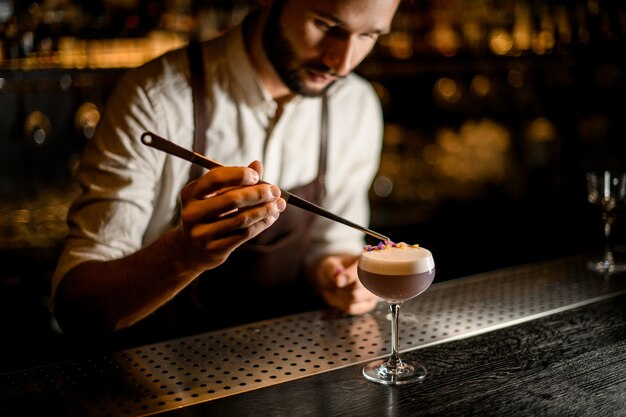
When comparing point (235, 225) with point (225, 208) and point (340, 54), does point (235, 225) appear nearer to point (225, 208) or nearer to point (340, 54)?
point (225, 208)

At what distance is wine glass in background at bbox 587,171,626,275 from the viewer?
2.18m

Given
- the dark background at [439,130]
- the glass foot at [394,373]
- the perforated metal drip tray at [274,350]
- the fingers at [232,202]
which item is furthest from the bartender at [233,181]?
the dark background at [439,130]

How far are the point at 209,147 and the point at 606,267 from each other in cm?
128

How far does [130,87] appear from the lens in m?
2.03

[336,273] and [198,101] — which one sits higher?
[198,101]

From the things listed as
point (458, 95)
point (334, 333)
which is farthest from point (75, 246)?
point (458, 95)

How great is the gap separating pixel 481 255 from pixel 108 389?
282 centimetres

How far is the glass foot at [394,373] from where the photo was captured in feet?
4.84

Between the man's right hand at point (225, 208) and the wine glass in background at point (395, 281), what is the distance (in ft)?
0.81

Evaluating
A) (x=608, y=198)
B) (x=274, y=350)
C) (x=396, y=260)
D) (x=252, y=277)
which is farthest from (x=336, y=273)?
(x=608, y=198)

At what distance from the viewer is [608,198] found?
2203 millimetres

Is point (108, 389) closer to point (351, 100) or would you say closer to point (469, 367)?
point (469, 367)

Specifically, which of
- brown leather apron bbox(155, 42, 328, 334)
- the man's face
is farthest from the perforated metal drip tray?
the man's face

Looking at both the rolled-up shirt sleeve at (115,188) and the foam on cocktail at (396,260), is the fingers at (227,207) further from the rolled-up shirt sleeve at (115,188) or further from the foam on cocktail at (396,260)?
the rolled-up shirt sleeve at (115,188)
